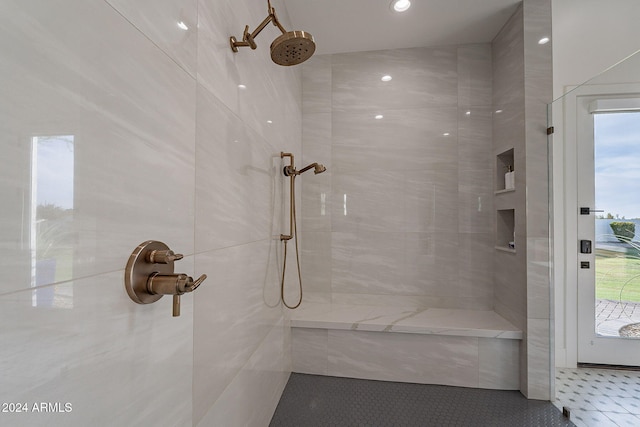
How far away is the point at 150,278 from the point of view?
0.64 metres

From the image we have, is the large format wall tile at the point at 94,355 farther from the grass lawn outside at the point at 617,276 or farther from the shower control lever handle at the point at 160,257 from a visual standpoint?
the grass lawn outside at the point at 617,276

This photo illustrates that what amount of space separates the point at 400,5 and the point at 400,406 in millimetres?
2516

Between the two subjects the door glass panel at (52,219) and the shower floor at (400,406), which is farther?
the shower floor at (400,406)

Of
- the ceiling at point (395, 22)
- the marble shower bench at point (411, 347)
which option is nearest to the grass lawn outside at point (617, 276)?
the marble shower bench at point (411, 347)

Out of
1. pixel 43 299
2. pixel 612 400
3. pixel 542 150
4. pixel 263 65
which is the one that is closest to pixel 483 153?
pixel 542 150

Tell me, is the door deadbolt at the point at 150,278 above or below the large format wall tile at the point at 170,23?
below

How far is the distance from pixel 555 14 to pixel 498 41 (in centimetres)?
34

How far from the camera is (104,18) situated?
1.79ft

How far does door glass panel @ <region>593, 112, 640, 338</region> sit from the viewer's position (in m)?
1.35

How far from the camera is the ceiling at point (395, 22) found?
1929mm

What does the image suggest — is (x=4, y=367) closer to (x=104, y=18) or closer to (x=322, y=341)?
(x=104, y=18)

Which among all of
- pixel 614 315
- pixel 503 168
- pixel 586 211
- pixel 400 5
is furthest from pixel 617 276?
pixel 400 5

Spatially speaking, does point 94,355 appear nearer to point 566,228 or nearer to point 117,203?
point 117,203

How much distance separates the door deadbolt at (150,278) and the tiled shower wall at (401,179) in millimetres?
1866
